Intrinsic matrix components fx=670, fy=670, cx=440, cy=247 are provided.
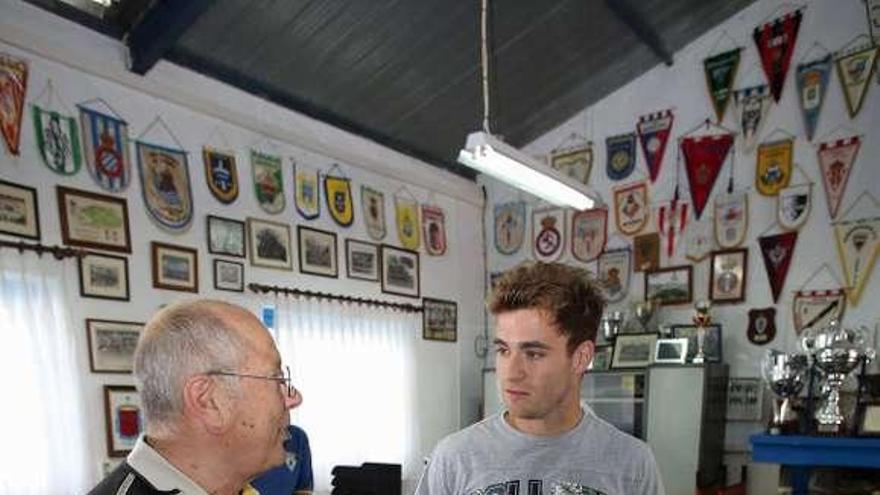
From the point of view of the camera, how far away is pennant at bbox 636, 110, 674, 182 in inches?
229

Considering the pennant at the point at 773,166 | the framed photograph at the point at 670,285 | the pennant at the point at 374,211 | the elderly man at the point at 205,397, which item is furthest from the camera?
the framed photograph at the point at 670,285

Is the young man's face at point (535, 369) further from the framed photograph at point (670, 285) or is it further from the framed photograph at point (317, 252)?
the framed photograph at point (670, 285)

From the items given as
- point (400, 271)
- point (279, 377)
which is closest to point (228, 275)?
point (400, 271)

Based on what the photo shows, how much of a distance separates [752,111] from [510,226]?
2.38 m

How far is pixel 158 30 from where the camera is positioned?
150 inches

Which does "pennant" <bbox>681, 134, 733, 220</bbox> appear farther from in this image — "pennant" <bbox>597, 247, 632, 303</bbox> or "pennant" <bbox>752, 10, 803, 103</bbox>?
"pennant" <bbox>597, 247, 632, 303</bbox>

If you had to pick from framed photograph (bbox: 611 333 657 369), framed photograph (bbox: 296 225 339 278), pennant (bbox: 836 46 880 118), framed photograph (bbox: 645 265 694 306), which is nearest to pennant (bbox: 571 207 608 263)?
framed photograph (bbox: 645 265 694 306)

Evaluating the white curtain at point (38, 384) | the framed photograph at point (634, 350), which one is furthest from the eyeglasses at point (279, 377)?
the framed photograph at point (634, 350)

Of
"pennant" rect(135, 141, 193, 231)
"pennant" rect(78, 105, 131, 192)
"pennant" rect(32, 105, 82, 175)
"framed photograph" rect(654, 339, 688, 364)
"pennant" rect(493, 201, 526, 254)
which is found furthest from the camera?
"pennant" rect(493, 201, 526, 254)

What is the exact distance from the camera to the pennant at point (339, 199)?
16.8 ft

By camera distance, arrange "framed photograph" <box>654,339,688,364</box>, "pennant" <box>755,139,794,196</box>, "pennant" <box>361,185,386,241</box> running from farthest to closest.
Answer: "pennant" <box>361,185,386,241</box> < "pennant" <box>755,139,794,196</box> < "framed photograph" <box>654,339,688,364</box>

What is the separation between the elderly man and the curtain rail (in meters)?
3.15

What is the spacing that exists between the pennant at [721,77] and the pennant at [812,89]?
0.53 m

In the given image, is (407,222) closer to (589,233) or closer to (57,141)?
(589,233)
